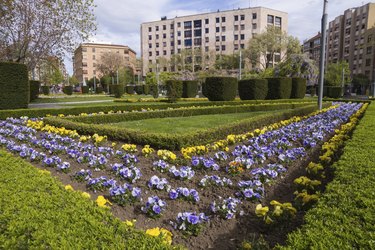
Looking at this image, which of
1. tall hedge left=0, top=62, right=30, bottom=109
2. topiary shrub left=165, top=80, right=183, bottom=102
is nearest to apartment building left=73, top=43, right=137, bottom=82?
topiary shrub left=165, top=80, right=183, bottom=102

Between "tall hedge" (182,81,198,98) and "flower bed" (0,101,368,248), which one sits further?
"tall hedge" (182,81,198,98)

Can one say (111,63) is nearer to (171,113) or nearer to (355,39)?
(355,39)

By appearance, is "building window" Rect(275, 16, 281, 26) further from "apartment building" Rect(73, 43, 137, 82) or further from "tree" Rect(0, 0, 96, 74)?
"tree" Rect(0, 0, 96, 74)

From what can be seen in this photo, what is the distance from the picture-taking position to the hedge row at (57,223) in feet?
5.92

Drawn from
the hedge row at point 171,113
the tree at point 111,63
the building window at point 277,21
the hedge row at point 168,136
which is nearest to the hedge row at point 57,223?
the hedge row at point 168,136

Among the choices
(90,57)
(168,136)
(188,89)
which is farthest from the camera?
(90,57)

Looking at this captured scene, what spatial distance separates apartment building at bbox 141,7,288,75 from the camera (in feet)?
217

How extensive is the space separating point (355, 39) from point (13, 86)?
72.3 m

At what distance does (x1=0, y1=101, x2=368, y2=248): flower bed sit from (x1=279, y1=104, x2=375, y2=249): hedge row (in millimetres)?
884

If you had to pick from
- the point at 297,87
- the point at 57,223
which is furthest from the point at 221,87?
the point at 57,223

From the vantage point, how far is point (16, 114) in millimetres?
10969

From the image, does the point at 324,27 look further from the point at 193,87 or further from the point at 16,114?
the point at 193,87

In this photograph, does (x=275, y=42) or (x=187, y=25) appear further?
(x=187, y=25)

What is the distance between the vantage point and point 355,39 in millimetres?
64250
